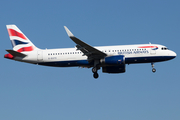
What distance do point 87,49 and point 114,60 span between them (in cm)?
429

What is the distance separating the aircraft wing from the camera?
146 ft

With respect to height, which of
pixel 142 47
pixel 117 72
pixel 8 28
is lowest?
pixel 117 72

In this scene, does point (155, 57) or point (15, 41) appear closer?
point (155, 57)

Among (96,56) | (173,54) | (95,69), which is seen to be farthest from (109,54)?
(173,54)

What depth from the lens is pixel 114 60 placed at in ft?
158

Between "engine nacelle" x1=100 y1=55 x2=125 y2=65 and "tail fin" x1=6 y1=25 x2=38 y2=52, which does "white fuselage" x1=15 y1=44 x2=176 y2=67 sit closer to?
"engine nacelle" x1=100 y1=55 x2=125 y2=65

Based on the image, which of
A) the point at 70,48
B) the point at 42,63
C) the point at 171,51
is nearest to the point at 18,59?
Result: the point at 42,63

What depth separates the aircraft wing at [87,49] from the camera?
4438 centimetres

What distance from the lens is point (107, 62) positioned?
4856 cm

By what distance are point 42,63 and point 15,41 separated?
6.56 m

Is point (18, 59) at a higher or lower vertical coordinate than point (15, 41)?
lower

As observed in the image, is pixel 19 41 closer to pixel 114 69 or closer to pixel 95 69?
pixel 95 69

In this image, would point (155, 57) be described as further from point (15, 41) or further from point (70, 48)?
point (15, 41)

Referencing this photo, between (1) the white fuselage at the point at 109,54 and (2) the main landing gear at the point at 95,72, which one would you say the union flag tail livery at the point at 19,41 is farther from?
(2) the main landing gear at the point at 95,72
